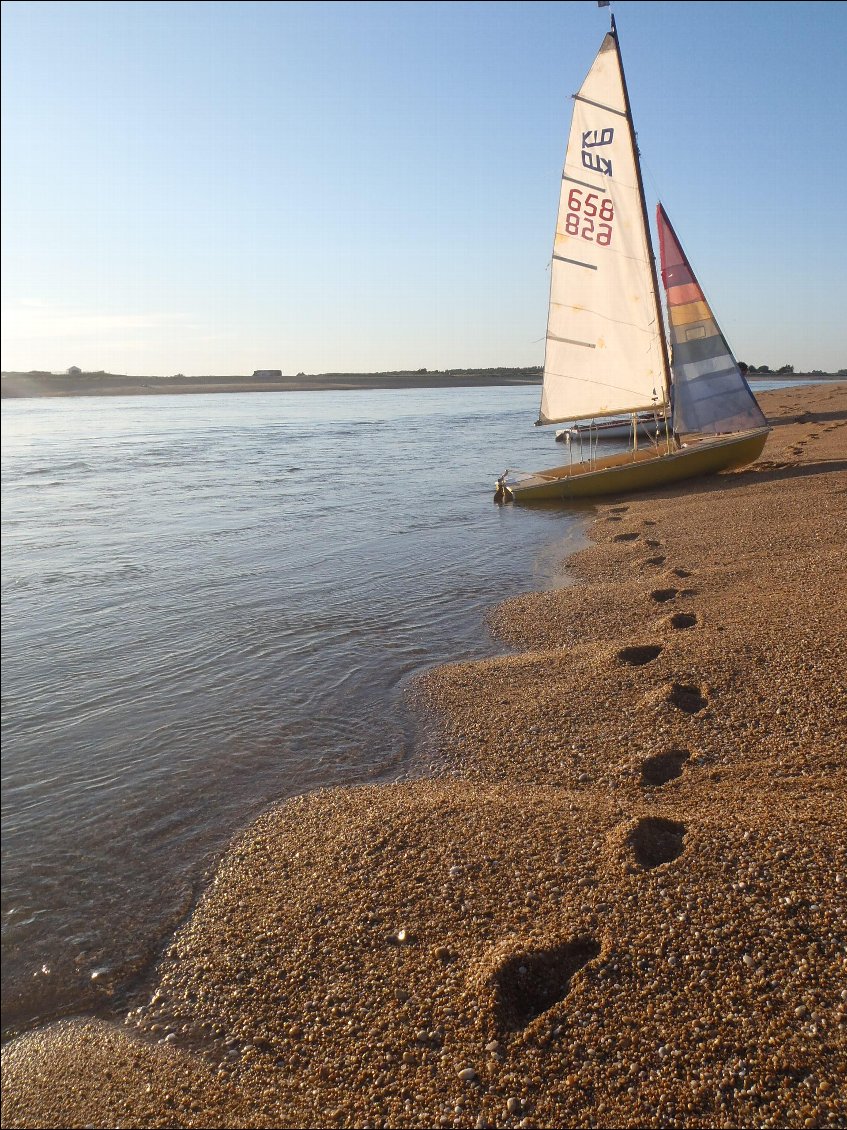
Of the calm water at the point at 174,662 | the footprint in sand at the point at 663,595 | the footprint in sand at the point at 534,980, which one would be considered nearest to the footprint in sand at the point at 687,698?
the calm water at the point at 174,662

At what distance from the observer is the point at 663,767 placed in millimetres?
5102

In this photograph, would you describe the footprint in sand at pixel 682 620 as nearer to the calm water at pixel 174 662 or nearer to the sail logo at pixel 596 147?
the calm water at pixel 174 662

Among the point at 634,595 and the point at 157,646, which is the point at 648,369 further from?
the point at 157,646

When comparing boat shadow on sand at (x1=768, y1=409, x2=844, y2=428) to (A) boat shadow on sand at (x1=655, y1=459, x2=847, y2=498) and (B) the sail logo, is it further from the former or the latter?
(B) the sail logo

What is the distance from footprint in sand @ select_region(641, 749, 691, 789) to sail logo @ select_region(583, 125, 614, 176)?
16.1 metres

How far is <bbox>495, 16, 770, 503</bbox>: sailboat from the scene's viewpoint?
17.1 m

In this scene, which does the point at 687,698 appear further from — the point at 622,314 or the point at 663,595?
the point at 622,314

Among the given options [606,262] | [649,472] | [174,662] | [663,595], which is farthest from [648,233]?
[174,662]

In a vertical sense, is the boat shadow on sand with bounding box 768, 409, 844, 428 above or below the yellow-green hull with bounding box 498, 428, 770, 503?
above

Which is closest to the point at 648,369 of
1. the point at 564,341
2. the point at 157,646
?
the point at 564,341

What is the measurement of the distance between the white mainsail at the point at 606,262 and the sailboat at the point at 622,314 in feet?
0.08

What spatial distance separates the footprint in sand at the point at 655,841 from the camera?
3.82 m

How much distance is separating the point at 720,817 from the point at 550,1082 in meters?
1.88

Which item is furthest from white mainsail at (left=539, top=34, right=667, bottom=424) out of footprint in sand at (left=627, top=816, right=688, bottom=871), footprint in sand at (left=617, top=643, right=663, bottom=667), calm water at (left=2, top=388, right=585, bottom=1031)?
footprint in sand at (left=627, top=816, right=688, bottom=871)
